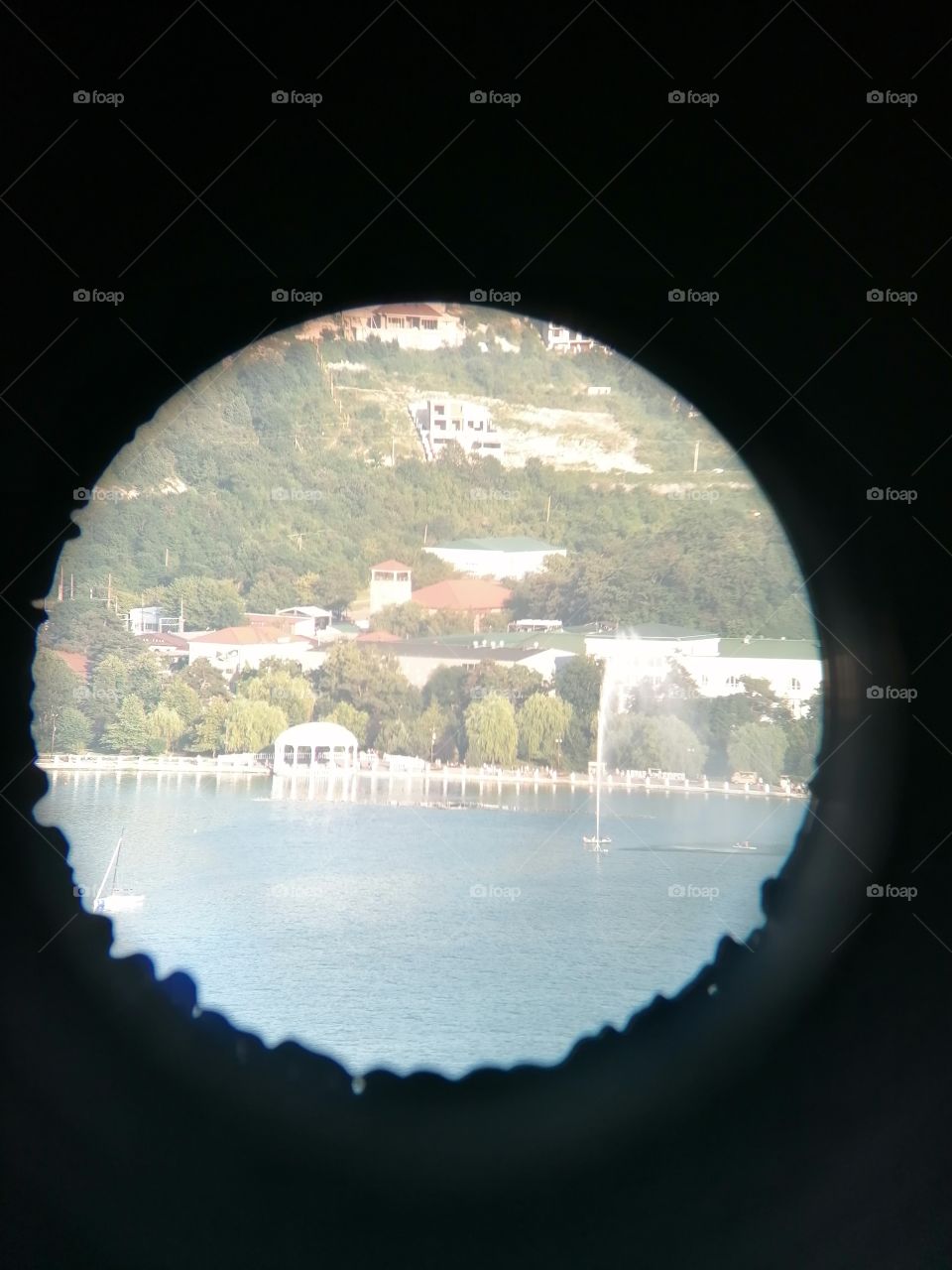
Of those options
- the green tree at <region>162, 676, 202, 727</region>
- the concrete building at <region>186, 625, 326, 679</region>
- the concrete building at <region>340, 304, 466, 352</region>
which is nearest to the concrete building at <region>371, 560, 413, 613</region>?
the concrete building at <region>186, 625, 326, 679</region>

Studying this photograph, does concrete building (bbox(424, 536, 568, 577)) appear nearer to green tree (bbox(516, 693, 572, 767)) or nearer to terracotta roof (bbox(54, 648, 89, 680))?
green tree (bbox(516, 693, 572, 767))

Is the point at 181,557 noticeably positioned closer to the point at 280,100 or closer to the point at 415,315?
the point at 415,315

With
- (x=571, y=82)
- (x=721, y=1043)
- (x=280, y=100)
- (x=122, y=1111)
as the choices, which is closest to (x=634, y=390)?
(x=571, y=82)

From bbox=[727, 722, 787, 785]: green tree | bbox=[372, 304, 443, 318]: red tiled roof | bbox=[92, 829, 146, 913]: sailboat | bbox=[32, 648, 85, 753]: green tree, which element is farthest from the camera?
bbox=[727, 722, 787, 785]: green tree

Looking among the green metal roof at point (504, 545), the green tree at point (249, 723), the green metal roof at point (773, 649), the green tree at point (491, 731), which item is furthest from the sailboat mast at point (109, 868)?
the green metal roof at point (773, 649)

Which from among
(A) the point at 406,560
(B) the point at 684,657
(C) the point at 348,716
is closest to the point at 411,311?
(A) the point at 406,560

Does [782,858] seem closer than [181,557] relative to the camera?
Yes
